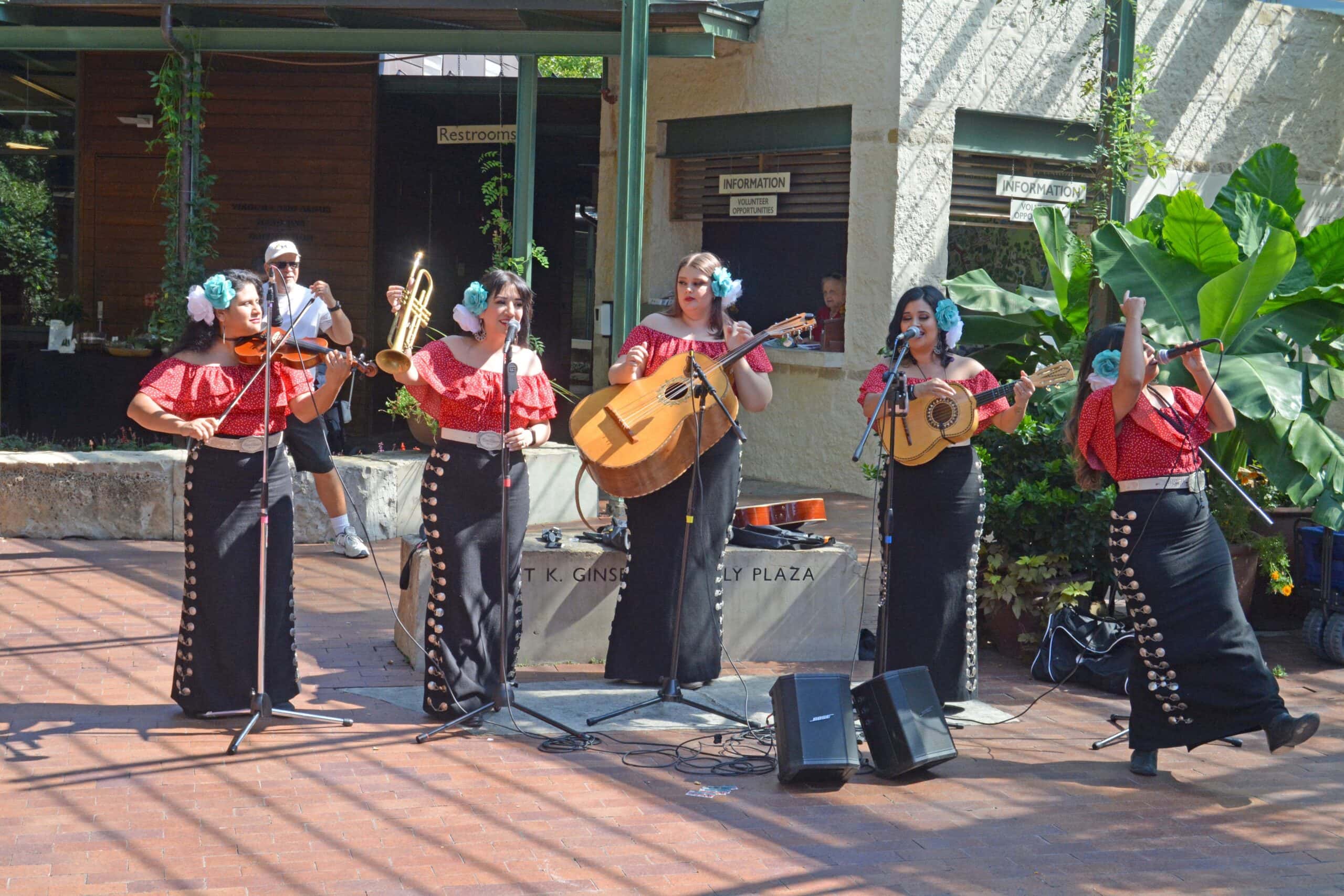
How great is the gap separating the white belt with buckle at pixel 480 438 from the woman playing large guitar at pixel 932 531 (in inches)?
60.3

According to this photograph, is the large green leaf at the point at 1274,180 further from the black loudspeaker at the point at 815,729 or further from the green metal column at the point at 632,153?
the black loudspeaker at the point at 815,729

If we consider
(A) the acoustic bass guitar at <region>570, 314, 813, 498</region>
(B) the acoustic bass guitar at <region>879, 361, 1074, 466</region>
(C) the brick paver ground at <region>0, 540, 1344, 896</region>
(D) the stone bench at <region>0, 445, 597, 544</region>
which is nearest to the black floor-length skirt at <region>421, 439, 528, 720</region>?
(C) the brick paver ground at <region>0, 540, 1344, 896</region>

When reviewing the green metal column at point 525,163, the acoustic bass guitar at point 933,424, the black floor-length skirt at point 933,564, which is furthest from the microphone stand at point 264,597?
the green metal column at point 525,163

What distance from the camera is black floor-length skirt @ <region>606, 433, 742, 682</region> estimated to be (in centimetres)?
616

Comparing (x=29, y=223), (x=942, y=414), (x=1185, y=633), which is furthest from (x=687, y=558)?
(x=29, y=223)

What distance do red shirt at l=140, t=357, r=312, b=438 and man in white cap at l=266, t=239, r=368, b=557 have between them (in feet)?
3.39

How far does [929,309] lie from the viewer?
5812mm

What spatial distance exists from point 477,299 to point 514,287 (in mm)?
162

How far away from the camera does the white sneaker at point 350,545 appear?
8727 millimetres

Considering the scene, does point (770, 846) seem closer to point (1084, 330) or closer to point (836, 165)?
point (1084, 330)

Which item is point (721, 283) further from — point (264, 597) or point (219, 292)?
point (264, 597)

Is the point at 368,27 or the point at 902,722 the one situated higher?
the point at 368,27

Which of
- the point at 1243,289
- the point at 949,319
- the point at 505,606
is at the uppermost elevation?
the point at 1243,289

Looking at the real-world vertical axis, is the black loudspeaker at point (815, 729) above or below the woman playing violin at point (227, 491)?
below
